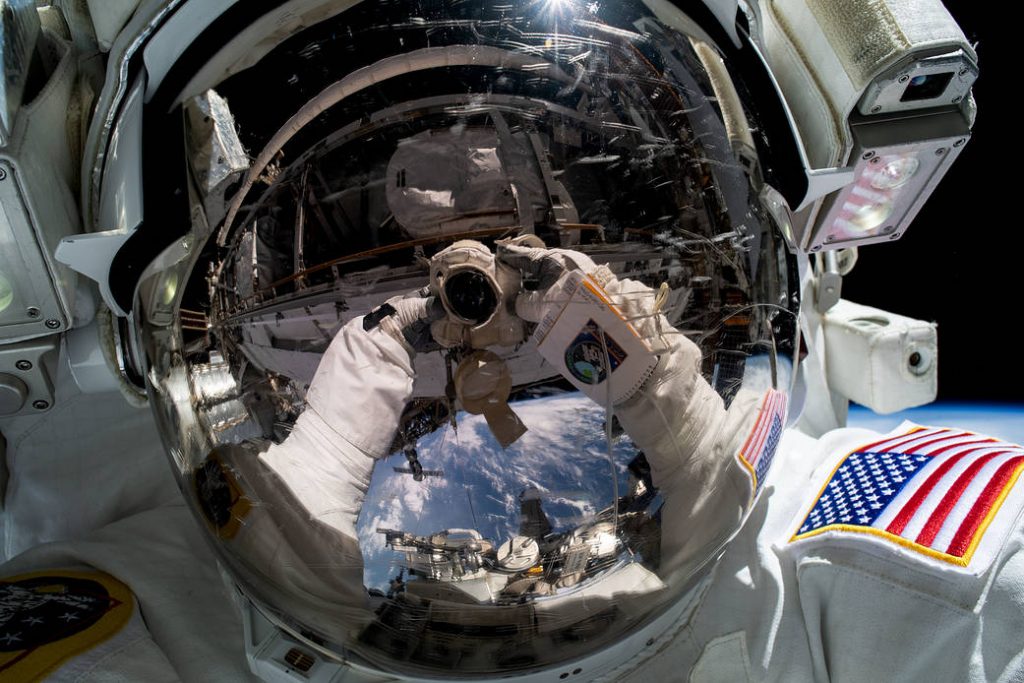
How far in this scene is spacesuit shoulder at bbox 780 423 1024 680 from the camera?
A: 0.62 metres

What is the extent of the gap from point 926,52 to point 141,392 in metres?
0.83

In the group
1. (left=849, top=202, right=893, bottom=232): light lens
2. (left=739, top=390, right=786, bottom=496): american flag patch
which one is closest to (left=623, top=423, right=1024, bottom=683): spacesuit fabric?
(left=739, top=390, right=786, bottom=496): american flag patch

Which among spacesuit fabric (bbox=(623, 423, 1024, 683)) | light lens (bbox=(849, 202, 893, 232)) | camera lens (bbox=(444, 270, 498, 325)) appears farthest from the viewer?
light lens (bbox=(849, 202, 893, 232))

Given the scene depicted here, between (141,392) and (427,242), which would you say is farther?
(141,392)

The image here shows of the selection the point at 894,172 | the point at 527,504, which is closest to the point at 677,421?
the point at 527,504

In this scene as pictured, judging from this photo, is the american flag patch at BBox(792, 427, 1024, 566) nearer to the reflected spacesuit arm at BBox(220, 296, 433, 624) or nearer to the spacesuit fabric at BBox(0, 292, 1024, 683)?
the spacesuit fabric at BBox(0, 292, 1024, 683)

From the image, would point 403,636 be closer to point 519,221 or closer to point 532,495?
point 532,495

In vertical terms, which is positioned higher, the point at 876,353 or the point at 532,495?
the point at 532,495

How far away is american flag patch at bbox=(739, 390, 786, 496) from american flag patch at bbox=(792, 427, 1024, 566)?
4.6 inches

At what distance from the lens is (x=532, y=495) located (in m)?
0.52

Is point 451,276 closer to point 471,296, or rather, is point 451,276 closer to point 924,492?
point 471,296

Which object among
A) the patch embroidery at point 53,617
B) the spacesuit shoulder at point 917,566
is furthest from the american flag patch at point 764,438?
the patch embroidery at point 53,617

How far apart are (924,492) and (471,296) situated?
0.54m

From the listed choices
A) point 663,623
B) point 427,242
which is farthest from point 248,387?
point 663,623
